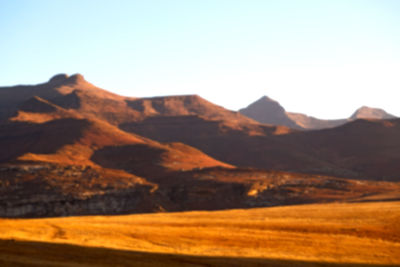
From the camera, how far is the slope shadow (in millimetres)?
20489

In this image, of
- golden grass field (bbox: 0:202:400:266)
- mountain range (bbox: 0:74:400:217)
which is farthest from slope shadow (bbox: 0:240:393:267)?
mountain range (bbox: 0:74:400:217)

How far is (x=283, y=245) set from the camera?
95.8 ft

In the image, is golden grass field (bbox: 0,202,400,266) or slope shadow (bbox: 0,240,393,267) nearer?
slope shadow (bbox: 0,240,393,267)

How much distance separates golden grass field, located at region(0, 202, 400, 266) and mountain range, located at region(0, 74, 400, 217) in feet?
120

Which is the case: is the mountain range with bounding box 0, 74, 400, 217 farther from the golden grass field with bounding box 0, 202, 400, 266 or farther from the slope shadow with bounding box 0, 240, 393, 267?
the slope shadow with bounding box 0, 240, 393, 267

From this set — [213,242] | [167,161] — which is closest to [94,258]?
[213,242]

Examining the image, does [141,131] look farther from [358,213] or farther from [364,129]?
[358,213]

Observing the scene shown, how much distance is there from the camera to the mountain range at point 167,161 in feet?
254

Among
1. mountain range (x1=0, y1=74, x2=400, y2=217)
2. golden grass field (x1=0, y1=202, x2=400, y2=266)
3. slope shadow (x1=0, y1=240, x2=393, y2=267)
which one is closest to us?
slope shadow (x1=0, y1=240, x2=393, y2=267)

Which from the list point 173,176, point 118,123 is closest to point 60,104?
point 118,123

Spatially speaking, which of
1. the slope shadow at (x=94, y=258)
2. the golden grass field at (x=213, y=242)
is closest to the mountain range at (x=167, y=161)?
the golden grass field at (x=213, y=242)

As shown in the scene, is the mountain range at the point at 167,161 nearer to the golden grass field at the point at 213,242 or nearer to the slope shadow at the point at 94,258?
the golden grass field at the point at 213,242

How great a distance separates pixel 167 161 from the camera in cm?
10644

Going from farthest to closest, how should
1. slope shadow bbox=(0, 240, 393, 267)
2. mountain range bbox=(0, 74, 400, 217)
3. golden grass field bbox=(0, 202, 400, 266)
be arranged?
mountain range bbox=(0, 74, 400, 217) < golden grass field bbox=(0, 202, 400, 266) < slope shadow bbox=(0, 240, 393, 267)
